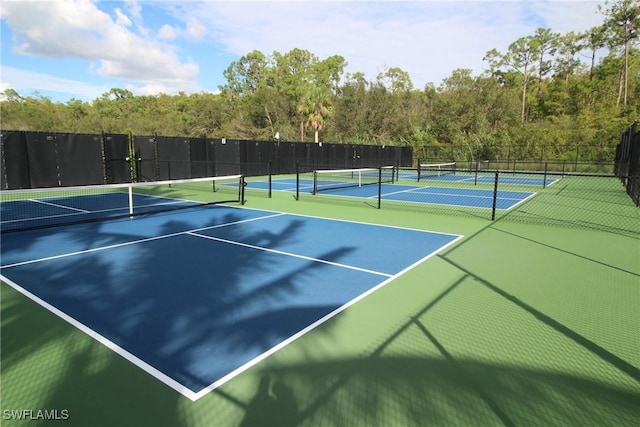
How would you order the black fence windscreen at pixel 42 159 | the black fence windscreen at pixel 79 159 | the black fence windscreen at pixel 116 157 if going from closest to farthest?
the black fence windscreen at pixel 116 157
the black fence windscreen at pixel 42 159
the black fence windscreen at pixel 79 159

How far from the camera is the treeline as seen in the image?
3691cm

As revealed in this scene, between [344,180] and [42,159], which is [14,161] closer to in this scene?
[42,159]

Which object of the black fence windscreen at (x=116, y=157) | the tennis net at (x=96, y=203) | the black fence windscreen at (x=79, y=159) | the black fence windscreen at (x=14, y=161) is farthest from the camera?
the black fence windscreen at (x=116, y=157)

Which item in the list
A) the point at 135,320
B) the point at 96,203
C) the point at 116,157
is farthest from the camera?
the point at 116,157

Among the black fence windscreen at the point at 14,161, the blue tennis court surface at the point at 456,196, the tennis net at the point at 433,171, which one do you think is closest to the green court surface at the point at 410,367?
the blue tennis court surface at the point at 456,196

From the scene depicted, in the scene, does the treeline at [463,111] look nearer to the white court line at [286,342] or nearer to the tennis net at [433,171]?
the tennis net at [433,171]

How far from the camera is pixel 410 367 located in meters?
3.45

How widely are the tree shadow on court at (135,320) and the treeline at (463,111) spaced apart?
3358 cm

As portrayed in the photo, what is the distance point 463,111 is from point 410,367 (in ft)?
149

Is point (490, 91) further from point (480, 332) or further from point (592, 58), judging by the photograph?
point (480, 332)

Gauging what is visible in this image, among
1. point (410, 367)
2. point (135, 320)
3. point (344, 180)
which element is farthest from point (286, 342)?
point (344, 180)

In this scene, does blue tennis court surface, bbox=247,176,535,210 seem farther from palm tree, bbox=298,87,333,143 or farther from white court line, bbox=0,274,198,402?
palm tree, bbox=298,87,333,143

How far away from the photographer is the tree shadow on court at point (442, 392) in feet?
9.25

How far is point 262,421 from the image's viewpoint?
2.75 m
